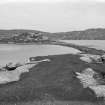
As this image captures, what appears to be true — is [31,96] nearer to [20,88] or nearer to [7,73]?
[20,88]

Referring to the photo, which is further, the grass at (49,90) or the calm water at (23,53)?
the calm water at (23,53)

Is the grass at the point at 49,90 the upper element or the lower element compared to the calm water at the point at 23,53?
upper

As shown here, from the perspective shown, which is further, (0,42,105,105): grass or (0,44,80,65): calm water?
(0,44,80,65): calm water

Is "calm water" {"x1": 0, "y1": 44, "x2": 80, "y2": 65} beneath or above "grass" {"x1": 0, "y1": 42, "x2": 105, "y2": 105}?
beneath

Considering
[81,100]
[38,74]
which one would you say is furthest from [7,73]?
[81,100]

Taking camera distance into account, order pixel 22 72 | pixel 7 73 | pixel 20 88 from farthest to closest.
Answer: pixel 22 72, pixel 7 73, pixel 20 88

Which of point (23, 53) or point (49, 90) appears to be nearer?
point (49, 90)

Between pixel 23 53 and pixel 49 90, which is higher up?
pixel 49 90

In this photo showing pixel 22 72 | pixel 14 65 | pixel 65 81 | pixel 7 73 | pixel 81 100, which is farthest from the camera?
pixel 14 65
